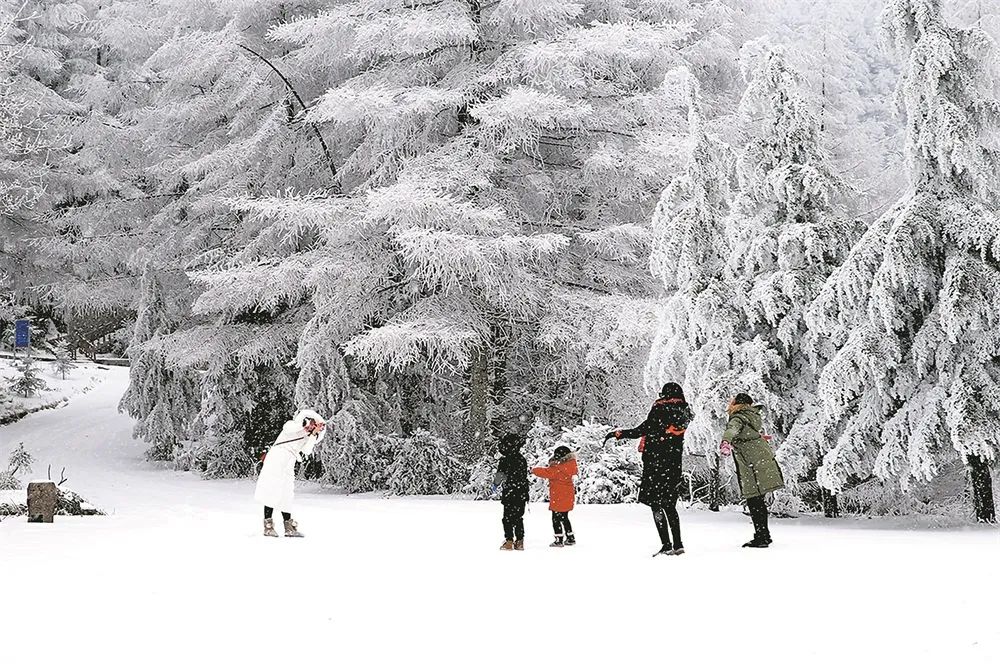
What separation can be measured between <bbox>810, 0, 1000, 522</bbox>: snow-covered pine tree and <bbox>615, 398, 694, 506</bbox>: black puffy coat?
2840 millimetres

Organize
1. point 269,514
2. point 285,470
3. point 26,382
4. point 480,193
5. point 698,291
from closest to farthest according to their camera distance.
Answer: point 269,514, point 285,470, point 698,291, point 480,193, point 26,382

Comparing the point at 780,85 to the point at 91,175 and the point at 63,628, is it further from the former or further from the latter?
the point at 91,175

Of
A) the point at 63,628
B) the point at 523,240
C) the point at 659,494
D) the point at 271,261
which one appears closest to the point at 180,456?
the point at 271,261

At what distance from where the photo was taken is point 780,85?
1281cm

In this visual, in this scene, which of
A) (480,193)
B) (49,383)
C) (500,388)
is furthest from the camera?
(49,383)

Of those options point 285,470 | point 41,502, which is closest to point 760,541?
point 285,470

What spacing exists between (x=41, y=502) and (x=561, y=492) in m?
5.89

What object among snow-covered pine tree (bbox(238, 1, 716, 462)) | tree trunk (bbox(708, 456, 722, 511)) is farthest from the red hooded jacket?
snow-covered pine tree (bbox(238, 1, 716, 462))

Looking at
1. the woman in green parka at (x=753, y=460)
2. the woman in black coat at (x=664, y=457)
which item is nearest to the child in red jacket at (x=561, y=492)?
the woman in black coat at (x=664, y=457)

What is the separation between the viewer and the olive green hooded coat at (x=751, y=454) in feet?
30.6

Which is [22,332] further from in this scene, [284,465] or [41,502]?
[284,465]

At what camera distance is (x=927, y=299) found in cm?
1158

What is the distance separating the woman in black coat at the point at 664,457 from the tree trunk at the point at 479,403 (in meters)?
8.02

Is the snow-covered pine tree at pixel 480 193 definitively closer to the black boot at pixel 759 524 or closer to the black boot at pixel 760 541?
the black boot at pixel 759 524
